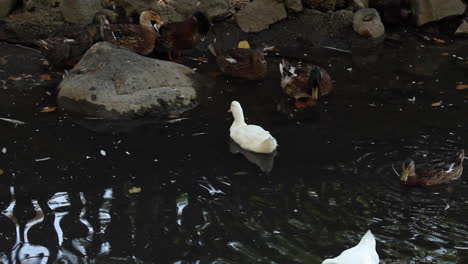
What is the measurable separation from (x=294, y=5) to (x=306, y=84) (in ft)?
11.2

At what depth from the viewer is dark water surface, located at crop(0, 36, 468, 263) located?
Answer: 4.88 meters

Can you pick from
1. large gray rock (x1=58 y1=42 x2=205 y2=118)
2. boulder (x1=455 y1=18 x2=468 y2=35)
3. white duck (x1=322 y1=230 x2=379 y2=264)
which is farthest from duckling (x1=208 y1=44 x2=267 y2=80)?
white duck (x1=322 y1=230 x2=379 y2=264)

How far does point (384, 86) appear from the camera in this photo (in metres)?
8.53

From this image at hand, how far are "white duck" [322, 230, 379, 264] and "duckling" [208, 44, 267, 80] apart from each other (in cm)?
476

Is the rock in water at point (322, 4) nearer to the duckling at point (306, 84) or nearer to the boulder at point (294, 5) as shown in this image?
the boulder at point (294, 5)

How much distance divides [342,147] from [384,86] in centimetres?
227

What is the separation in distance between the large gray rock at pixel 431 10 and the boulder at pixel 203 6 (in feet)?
11.1

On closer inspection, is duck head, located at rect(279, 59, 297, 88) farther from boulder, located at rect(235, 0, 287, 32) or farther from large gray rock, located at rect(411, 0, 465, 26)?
large gray rock, located at rect(411, 0, 465, 26)

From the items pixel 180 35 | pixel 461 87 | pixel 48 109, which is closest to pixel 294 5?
pixel 180 35

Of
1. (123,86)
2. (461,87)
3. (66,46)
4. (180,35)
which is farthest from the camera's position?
(180,35)

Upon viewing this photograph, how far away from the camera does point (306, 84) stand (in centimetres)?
799

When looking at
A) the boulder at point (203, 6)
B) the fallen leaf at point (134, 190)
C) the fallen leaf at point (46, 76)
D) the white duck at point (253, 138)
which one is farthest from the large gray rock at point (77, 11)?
the fallen leaf at point (134, 190)

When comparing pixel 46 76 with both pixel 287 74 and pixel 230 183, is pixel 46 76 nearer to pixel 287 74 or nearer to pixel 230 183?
pixel 287 74

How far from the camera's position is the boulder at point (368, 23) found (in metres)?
10.5
